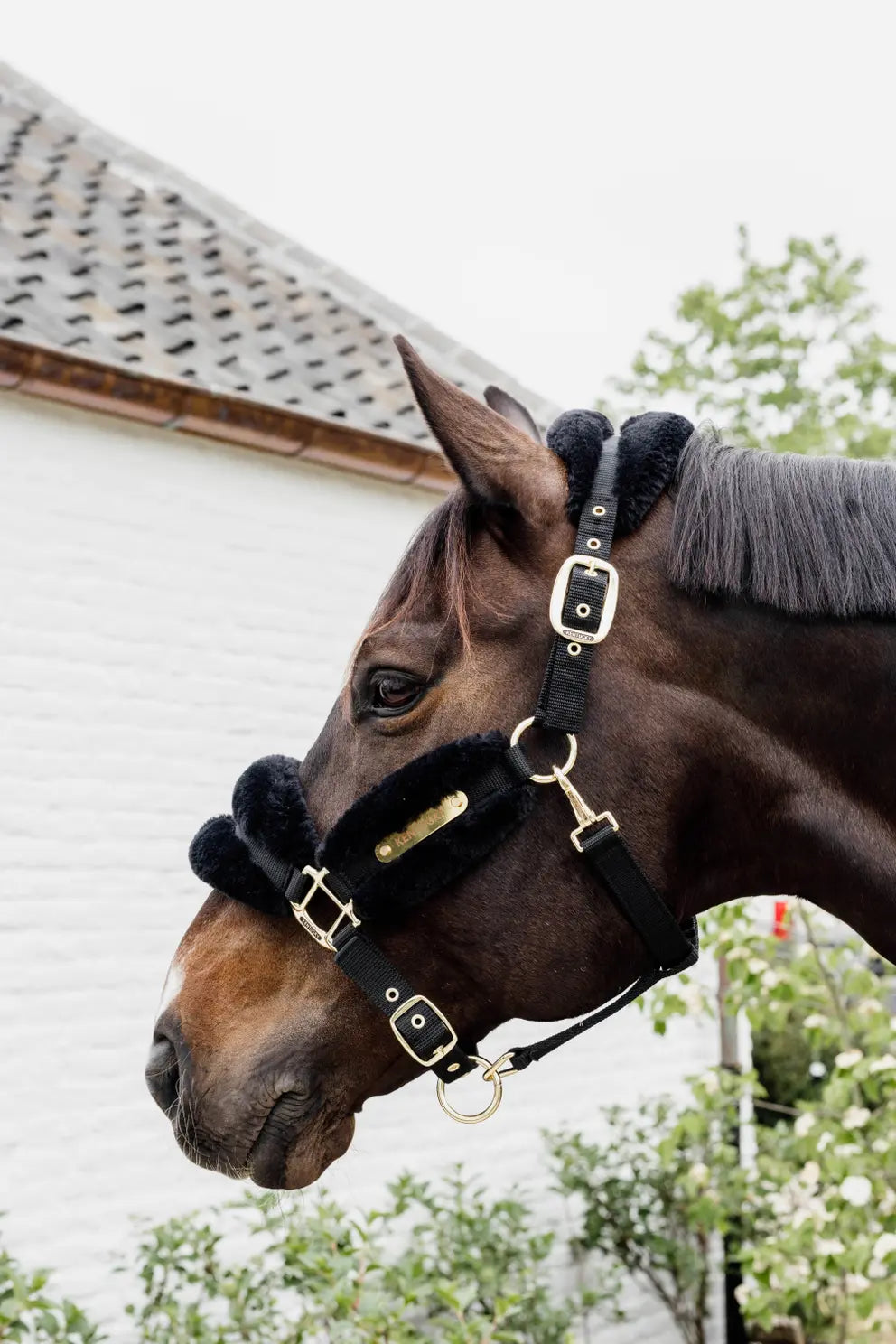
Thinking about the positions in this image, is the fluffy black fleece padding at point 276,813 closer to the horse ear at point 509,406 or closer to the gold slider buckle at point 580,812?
the gold slider buckle at point 580,812

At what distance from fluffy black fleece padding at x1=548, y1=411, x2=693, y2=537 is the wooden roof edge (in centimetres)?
289

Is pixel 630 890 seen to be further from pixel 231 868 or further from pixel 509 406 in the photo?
pixel 509 406

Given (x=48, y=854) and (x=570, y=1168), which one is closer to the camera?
(x=48, y=854)

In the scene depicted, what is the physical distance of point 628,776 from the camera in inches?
67.8

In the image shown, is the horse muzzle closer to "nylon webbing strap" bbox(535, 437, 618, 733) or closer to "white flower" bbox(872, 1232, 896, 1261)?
"nylon webbing strap" bbox(535, 437, 618, 733)

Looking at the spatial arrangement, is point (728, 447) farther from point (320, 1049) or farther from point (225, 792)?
point (225, 792)

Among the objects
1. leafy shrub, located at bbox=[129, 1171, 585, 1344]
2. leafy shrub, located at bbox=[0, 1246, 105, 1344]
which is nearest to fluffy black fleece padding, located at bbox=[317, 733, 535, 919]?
leafy shrub, located at bbox=[129, 1171, 585, 1344]

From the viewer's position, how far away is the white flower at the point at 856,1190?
3.83 m

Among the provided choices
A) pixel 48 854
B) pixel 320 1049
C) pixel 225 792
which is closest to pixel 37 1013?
pixel 48 854

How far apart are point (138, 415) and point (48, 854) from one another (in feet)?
5.35

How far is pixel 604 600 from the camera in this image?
1710 millimetres

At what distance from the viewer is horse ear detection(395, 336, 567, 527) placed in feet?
5.63

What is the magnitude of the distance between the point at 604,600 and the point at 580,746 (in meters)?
0.21

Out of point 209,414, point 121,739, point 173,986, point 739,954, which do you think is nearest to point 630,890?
point 173,986
